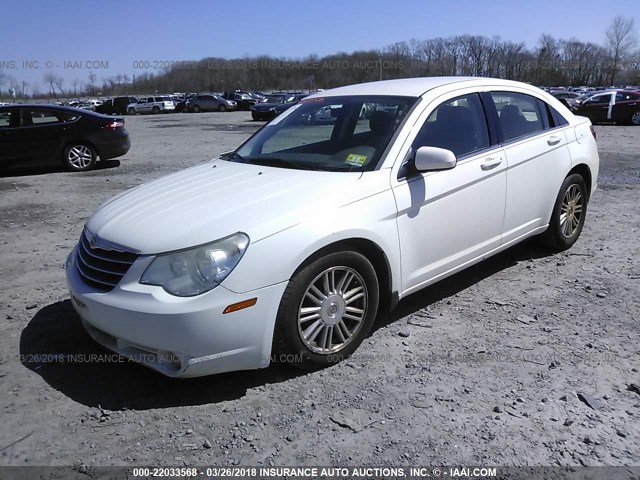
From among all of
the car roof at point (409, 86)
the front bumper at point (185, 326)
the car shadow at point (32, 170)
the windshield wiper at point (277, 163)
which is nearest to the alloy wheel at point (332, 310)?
the front bumper at point (185, 326)

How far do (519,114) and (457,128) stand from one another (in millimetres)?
932

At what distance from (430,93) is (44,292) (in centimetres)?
355

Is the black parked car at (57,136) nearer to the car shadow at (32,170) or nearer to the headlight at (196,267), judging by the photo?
the car shadow at (32,170)

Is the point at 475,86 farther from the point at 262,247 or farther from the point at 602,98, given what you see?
the point at 602,98

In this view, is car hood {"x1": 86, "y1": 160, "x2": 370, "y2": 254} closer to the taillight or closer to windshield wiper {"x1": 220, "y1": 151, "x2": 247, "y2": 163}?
windshield wiper {"x1": 220, "y1": 151, "x2": 247, "y2": 163}

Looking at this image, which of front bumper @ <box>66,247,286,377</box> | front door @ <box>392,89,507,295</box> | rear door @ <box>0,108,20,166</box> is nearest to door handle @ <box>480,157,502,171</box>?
front door @ <box>392,89,507,295</box>

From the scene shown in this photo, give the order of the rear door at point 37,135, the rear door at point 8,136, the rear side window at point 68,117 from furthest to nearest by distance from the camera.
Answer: the rear side window at point 68,117 → the rear door at point 37,135 → the rear door at point 8,136

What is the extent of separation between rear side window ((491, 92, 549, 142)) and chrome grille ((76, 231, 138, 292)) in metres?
3.03

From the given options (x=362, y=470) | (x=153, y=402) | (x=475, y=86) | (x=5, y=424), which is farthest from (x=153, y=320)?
(x=475, y=86)

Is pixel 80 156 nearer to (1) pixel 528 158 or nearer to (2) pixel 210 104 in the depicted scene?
(1) pixel 528 158

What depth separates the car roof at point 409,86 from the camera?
4059 millimetres

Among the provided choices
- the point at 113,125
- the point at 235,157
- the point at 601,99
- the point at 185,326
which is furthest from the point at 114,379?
the point at 601,99

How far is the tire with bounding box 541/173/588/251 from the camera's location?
16.3 ft

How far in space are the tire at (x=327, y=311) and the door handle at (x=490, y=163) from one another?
131cm
